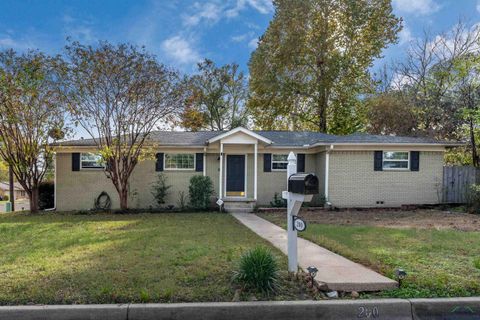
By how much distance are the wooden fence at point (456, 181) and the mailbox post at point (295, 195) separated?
12897 mm

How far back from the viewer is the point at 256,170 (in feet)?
46.1

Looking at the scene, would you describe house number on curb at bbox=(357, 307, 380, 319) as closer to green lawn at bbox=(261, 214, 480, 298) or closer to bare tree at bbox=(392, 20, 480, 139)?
green lawn at bbox=(261, 214, 480, 298)

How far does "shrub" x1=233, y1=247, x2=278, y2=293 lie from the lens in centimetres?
374

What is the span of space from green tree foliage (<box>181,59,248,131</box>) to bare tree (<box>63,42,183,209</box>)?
15890mm

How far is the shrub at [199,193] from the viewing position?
43.4ft

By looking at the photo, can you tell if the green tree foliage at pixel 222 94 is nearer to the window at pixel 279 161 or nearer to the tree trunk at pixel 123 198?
the window at pixel 279 161

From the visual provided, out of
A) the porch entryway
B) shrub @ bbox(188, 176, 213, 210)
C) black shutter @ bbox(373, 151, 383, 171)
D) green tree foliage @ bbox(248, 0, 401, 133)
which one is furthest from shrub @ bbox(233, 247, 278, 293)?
green tree foliage @ bbox(248, 0, 401, 133)

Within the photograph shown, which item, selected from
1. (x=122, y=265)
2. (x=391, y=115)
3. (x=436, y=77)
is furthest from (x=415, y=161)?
(x=122, y=265)

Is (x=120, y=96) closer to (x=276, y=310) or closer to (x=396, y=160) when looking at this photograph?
(x=276, y=310)

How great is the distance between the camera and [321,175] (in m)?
14.4

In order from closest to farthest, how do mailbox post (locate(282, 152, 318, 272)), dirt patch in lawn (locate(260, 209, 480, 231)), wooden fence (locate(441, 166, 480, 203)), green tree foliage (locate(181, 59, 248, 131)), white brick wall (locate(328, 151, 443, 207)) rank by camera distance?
mailbox post (locate(282, 152, 318, 272))
dirt patch in lawn (locate(260, 209, 480, 231))
white brick wall (locate(328, 151, 443, 207))
wooden fence (locate(441, 166, 480, 203))
green tree foliage (locate(181, 59, 248, 131))

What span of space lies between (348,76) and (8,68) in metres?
19.9

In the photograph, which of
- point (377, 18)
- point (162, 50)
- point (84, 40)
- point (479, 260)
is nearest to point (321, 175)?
point (162, 50)

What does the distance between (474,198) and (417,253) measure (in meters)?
8.87
